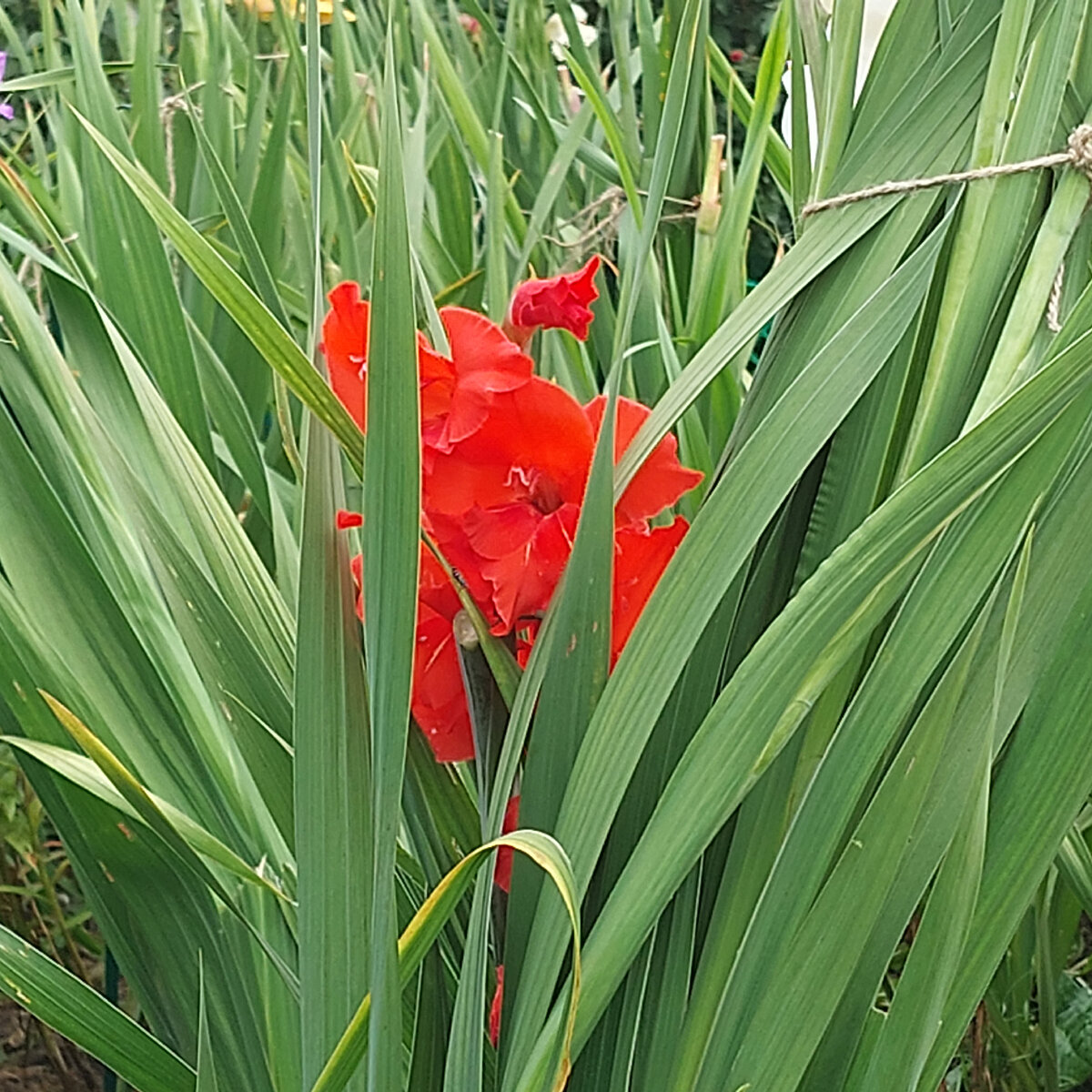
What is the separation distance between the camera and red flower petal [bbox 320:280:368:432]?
0.36m

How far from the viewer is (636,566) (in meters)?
0.39

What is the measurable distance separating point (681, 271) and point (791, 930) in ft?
2.34

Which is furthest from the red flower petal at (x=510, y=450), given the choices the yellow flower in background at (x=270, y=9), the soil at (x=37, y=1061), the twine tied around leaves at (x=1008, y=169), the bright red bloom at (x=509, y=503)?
the yellow flower in background at (x=270, y=9)

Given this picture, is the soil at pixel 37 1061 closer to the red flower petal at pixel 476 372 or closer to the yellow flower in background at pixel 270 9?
the red flower petal at pixel 476 372

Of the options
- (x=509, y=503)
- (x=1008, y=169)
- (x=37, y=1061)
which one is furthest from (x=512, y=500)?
(x=37, y=1061)

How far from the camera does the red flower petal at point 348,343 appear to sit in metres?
0.36

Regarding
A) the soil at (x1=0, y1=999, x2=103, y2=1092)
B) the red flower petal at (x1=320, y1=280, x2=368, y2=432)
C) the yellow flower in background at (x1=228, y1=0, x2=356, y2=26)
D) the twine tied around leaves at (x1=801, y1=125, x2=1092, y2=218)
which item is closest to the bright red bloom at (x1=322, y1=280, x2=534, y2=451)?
the red flower petal at (x1=320, y1=280, x2=368, y2=432)

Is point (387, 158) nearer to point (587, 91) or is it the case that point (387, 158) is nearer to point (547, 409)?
point (547, 409)

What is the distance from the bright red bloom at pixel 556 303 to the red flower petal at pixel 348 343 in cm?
5

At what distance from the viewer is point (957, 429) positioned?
0.35 meters

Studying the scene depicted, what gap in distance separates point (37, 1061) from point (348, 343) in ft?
2.62

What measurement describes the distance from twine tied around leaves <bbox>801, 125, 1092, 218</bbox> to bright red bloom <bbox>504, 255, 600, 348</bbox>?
79 mm

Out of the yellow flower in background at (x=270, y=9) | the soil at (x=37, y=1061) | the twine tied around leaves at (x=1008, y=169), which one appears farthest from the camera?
the yellow flower in background at (x=270, y=9)

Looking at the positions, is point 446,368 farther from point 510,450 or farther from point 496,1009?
point 496,1009
